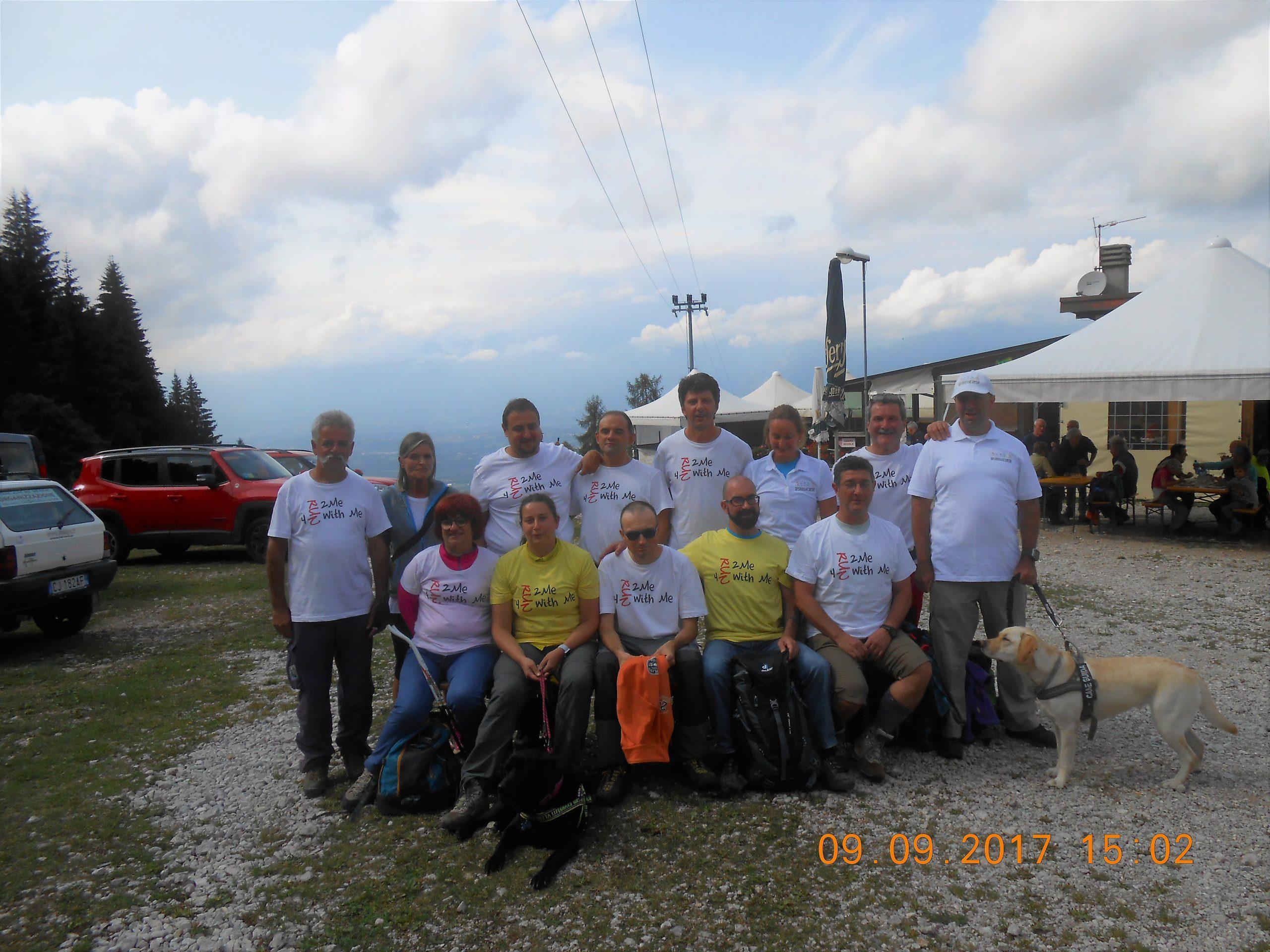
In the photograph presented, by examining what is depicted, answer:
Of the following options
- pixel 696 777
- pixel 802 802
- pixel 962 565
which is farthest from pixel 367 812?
pixel 962 565

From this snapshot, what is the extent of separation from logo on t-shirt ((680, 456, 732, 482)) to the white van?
615 centimetres

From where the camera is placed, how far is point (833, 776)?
376cm

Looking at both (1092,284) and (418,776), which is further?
(1092,284)

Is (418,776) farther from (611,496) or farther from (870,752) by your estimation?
(870,752)

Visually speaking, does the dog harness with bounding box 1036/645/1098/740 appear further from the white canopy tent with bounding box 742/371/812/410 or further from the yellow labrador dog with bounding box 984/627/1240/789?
the white canopy tent with bounding box 742/371/812/410

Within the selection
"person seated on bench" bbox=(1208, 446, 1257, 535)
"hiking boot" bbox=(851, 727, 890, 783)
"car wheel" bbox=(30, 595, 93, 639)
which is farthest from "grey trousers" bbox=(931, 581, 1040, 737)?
"person seated on bench" bbox=(1208, 446, 1257, 535)

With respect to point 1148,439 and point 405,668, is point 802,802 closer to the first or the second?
point 405,668

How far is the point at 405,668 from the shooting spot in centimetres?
399

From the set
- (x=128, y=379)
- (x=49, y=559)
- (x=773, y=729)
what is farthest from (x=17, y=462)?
(x=128, y=379)

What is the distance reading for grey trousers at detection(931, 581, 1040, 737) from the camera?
4152mm

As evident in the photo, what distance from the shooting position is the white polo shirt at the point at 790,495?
4.43 metres
